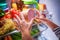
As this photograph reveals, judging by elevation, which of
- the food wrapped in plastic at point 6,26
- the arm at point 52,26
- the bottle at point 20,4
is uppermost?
the bottle at point 20,4

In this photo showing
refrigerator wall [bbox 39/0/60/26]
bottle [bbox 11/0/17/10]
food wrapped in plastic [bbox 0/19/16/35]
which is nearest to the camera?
food wrapped in plastic [bbox 0/19/16/35]

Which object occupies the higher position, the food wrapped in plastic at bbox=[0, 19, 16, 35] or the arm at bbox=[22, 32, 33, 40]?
the food wrapped in plastic at bbox=[0, 19, 16, 35]

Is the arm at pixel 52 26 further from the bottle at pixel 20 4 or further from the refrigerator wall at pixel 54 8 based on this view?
the bottle at pixel 20 4

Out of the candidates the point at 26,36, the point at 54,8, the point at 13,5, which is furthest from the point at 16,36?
the point at 54,8

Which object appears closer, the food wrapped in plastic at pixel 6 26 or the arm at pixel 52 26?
the food wrapped in plastic at pixel 6 26

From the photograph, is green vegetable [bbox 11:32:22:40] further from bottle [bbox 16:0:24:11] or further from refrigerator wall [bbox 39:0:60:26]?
refrigerator wall [bbox 39:0:60:26]

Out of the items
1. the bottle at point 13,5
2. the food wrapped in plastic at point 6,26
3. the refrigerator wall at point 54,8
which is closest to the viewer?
the food wrapped in plastic at point 6,26

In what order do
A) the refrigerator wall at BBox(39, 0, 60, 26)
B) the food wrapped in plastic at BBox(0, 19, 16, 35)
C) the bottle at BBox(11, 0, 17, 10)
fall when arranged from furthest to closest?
1. the refrigerator wall at BBox(39, 0, 60, 26)
2. the bottle at BBox(11, 0, 17, 10)
3. the food wrapped in plastic at BBox(0, 19, 16, 35)

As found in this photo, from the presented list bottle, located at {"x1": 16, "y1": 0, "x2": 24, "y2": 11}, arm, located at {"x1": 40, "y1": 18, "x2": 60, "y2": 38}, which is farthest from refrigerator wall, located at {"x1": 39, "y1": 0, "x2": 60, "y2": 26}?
bottle, located at {"x1": 16, "y1": 0, "x2": 24, "y2": 11}

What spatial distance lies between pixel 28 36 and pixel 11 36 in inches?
4.3

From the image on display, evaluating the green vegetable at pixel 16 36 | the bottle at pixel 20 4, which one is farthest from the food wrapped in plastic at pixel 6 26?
the bottle at pixel 20 4

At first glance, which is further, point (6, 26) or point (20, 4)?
point (20, 4)

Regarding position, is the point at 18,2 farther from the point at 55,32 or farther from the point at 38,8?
the point at 55,32

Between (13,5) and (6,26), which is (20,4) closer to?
(13,5)
